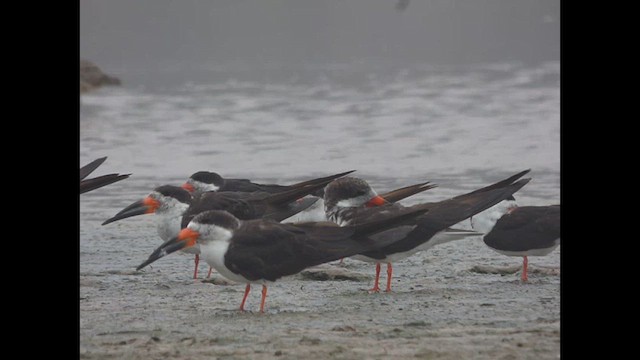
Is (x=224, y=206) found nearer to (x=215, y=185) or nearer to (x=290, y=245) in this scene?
(x=215, y=185)

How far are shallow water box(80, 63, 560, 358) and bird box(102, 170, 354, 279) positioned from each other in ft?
1.06

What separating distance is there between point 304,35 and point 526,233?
38.0ft

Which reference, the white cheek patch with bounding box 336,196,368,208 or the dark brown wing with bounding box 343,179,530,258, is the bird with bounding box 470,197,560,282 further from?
the white cheek patch with bounding box 336,196,368,208

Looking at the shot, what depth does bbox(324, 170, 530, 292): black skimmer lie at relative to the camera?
675 centimetres

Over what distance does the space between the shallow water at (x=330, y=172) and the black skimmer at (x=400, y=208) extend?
0.26m

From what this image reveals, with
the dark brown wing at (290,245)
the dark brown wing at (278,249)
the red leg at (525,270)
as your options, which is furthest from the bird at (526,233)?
the dark brown wing at (278,249)

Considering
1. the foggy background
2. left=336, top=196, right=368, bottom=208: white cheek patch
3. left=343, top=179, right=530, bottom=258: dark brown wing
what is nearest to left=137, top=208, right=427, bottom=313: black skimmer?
left=343, top=179, right=530, bottom=258: dark brown wing

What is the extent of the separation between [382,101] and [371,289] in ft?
24.3

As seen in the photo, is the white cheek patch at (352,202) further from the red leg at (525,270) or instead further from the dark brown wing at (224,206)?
the red leg at (525,270)

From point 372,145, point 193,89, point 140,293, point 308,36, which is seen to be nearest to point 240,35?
point 308,36

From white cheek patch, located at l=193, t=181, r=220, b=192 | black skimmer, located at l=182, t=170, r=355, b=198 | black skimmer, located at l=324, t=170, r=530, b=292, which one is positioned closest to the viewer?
black skimmer, located at l=324, t=170, r=530, b=292

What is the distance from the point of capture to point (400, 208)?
23.2 feet

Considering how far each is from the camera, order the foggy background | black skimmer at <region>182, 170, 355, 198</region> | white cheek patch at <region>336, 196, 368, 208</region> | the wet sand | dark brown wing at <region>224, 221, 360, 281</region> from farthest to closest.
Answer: the foggy background
black skimmer at <region>182, 170, 355, 198</region>
white cheek patch at <region>336, 196, 368, 208</region>
dark brown wing at <region>224, 221, 360, 281</region>
the wet sand

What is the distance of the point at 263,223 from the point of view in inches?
256
